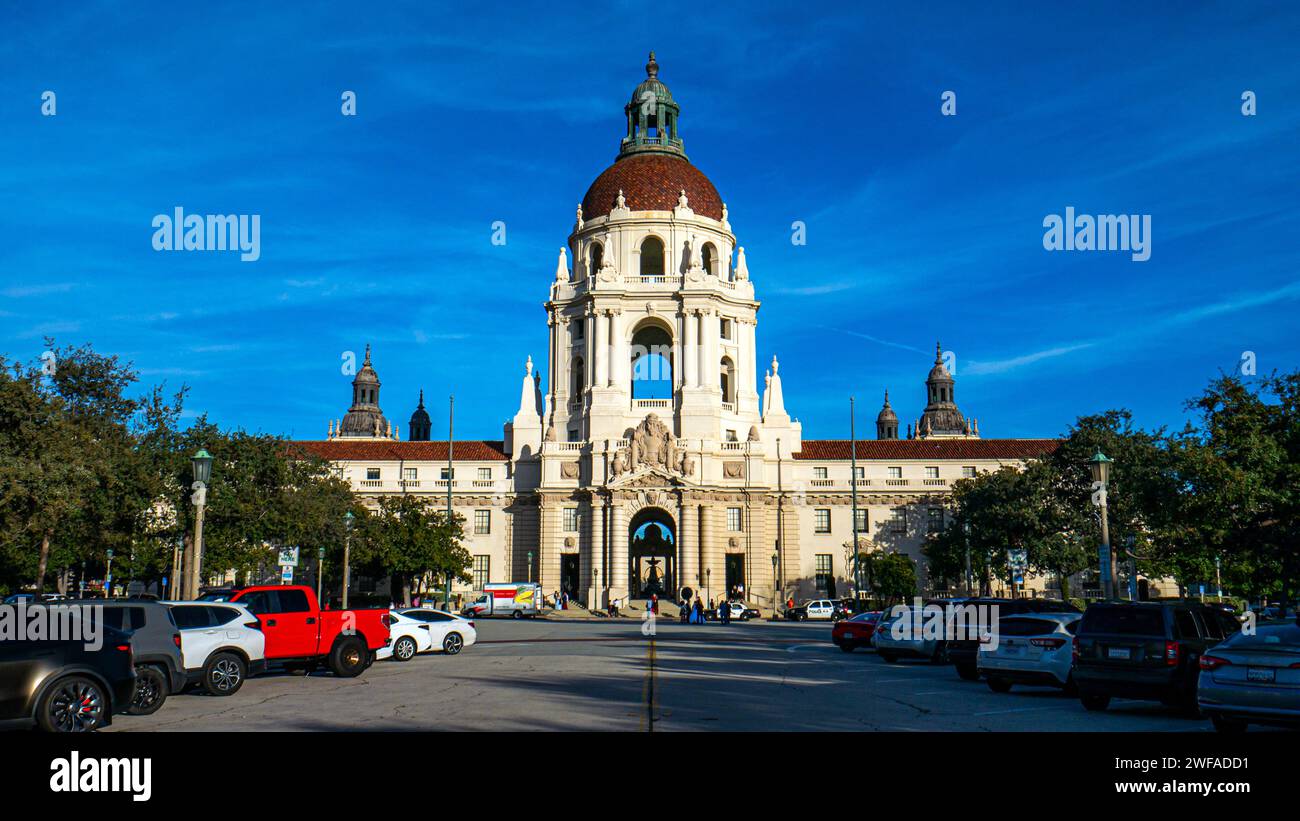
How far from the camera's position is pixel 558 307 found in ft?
283

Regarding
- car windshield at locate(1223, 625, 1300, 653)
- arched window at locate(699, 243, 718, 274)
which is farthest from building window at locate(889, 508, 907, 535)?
car windshield at locate(1223, 625, 1300, 653)

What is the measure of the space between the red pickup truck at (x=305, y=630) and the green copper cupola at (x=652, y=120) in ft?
230

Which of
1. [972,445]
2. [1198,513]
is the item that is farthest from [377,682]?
[972,445]

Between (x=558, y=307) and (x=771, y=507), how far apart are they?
22767 mm

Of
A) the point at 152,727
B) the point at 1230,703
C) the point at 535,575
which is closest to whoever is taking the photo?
the point at 1230,703

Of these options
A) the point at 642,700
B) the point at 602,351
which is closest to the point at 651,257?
the point at 602,351

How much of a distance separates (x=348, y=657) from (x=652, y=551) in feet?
219

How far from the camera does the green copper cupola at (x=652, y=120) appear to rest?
90.1 meters

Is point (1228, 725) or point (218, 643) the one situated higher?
point (218, 643)

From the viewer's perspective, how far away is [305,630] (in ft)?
76.5

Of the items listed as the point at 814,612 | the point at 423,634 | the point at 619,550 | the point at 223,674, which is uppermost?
the point at 619,550

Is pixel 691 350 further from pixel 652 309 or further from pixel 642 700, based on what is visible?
pixel 642 700
